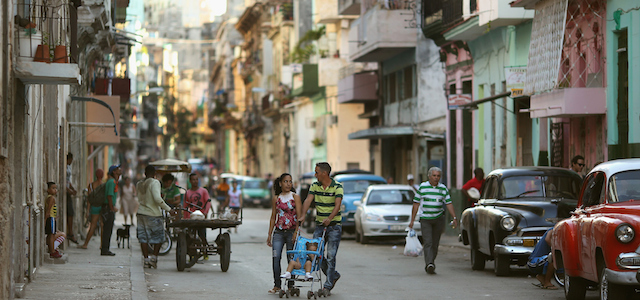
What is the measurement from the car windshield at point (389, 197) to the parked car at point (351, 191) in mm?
1821

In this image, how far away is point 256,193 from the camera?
186 ft

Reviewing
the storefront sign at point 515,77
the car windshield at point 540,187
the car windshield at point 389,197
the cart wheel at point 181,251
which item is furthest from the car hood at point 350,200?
the car windshield at point 540,187

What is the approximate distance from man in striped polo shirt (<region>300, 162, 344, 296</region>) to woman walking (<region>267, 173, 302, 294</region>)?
19cm

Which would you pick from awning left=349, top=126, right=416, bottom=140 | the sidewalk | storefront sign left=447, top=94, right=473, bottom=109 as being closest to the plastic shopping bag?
the sidewalk

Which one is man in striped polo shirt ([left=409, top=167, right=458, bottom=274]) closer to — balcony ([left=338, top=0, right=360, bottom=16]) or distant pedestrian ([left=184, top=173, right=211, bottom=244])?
distant pedestrian ([left=184, top=173, right=211, bottom=244])

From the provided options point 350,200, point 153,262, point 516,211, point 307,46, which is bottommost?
point 153,262

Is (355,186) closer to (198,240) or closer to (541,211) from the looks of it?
(198,240)

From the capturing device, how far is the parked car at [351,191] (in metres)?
28.9

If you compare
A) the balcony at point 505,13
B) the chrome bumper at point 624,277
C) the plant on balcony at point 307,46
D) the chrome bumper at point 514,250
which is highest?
the plant on balcony at point 307,46

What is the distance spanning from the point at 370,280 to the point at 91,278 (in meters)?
4.13

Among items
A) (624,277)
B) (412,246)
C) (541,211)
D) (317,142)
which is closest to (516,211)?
(541,211)

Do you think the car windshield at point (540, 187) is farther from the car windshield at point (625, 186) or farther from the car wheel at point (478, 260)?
the car windshield at point (625, 186)

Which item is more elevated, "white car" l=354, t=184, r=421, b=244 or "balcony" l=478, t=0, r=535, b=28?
"balcony" l=478, t=0, r=535, b=28

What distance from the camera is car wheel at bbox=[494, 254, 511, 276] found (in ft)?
53.6
